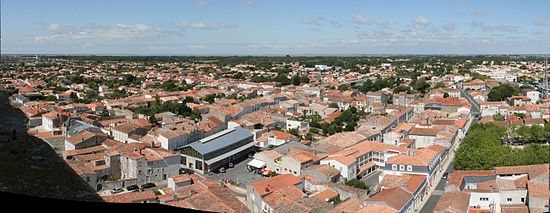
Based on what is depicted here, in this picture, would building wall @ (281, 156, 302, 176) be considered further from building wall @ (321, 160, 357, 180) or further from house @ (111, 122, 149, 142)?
house @ (111, 122, 149, 142)

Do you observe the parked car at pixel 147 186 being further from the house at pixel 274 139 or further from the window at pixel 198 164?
the house at pixel 274 139

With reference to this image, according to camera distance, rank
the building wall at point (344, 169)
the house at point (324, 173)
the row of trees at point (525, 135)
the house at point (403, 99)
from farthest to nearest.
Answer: the house at point (403, 99)
the building wall at point (344, 169)
the house at point (324, 173)
the row of trees at point (525, 135)

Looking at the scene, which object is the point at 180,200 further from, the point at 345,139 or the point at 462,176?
the point at 345,139

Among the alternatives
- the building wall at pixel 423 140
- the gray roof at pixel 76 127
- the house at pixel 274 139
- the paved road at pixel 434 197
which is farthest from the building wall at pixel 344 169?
the gray roof at pixel 76 127

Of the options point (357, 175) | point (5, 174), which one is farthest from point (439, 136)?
point (5, 174)

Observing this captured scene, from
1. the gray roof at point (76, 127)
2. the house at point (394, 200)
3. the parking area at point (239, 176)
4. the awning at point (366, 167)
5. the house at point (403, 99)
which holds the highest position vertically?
the gray roof at point (76, 127)

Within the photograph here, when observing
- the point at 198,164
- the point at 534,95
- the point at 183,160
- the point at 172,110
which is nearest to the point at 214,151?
the point at 198,164

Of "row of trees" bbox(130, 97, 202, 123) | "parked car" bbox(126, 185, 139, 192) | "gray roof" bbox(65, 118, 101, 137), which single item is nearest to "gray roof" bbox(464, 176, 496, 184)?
"parked car" bbox(126, 185, 139, 192)
